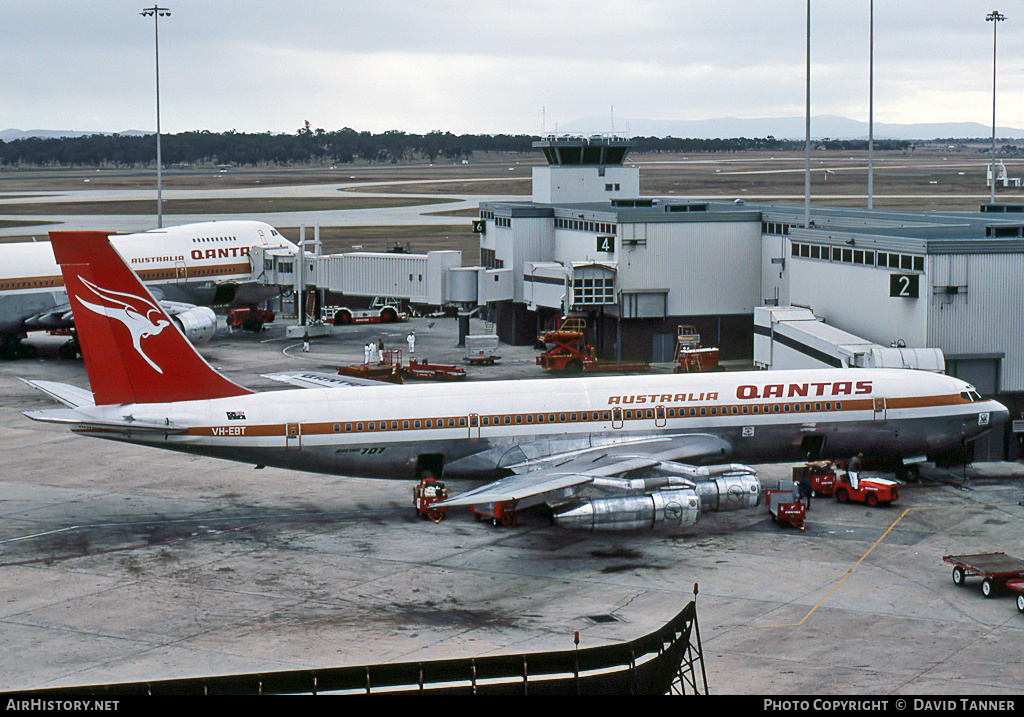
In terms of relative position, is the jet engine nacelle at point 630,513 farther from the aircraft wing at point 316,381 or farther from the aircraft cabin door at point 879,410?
the aircraft wing at point 316,381

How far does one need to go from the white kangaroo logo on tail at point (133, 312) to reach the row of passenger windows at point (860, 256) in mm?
30339

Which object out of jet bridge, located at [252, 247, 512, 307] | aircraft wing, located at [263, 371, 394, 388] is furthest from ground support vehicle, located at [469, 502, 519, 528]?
jet bridge, located at [252, 247, 512, 307]

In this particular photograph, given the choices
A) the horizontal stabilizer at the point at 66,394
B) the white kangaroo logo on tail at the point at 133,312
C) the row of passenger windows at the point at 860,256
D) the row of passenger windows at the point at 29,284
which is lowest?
the horizontal stabilizer at the point at 66,394

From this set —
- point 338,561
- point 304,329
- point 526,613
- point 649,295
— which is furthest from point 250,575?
point 304,329

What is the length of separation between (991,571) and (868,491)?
10.2m

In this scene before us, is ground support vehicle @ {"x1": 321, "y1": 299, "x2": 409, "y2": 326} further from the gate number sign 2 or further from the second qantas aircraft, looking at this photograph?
the second qantas aircraft

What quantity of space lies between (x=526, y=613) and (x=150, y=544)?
528 inches

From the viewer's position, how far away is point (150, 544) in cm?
3841

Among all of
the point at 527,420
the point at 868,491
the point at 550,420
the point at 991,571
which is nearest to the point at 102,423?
the point at 527,420

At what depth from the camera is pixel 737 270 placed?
7312cm

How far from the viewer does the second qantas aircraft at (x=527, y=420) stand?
38.2m

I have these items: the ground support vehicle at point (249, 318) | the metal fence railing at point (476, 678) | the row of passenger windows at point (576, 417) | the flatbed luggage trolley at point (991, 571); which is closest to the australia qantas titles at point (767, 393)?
the row of passenger windows at point (576, 417)

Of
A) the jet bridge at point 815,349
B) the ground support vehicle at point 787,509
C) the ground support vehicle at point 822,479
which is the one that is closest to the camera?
the ground support vehicle at point 787,509

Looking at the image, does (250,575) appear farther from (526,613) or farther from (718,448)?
(718,448)
